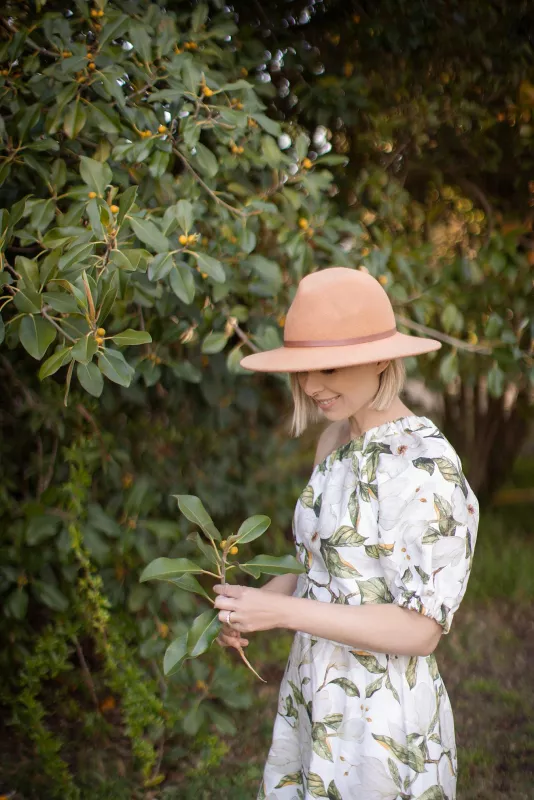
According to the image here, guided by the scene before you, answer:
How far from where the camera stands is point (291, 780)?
180 centimetres

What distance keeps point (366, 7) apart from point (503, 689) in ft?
9.07

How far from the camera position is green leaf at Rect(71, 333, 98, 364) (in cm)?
158

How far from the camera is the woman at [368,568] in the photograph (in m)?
1.51

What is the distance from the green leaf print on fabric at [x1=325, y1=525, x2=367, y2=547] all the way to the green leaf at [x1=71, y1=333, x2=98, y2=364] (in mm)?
541

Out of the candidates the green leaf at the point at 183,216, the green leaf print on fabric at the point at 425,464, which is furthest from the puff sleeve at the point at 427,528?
the green leaf at the point at 183,216

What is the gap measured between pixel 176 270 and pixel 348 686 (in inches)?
36.7

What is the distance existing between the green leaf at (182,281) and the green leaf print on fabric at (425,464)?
65 cm

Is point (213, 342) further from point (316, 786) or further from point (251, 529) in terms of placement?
point (316, 786)

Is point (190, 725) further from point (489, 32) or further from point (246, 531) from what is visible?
point (489, 32)

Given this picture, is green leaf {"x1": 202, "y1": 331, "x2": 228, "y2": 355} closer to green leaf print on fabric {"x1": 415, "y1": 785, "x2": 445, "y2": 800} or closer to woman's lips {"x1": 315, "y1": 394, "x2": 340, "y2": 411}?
woman's lips {"x1": 315, "y1": 394, "x2": 340, "y2": 411}

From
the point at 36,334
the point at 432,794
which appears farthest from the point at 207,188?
the point at 432,794

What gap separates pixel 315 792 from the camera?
1645 millimetres

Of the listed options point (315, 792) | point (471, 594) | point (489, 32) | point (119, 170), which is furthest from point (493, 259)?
point (471, 594)

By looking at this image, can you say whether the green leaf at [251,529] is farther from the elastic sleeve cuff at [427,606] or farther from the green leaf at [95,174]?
the green leaf at [95,174]
